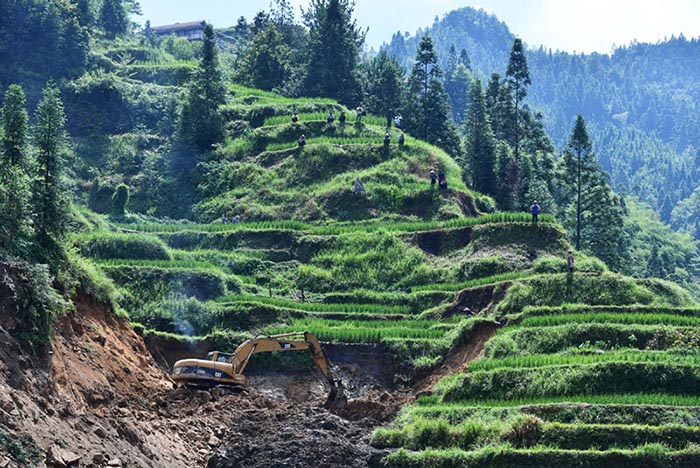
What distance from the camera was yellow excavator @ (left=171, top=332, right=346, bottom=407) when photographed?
40.0 m

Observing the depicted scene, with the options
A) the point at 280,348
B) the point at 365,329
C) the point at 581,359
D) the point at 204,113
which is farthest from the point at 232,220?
the point at 581,359

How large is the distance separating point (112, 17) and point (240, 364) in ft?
225

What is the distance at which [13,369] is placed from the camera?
3114cm

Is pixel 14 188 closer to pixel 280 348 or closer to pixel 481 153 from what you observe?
pixel 280 348

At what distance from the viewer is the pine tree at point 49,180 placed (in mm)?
37781

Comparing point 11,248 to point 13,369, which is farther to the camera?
point 11,248

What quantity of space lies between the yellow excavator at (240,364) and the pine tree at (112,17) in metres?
66.0

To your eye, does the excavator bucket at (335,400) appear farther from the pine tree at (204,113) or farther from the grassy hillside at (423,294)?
the pine tree at (204,113)

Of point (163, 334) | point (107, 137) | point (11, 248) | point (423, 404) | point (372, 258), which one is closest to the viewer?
point (11, 248)

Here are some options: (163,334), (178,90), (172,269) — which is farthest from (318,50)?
(163,334)

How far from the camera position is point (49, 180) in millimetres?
38438

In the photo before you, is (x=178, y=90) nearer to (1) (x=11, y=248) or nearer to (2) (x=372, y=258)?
(2) (x=372, y=258)

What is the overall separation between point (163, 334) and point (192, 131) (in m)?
27.9

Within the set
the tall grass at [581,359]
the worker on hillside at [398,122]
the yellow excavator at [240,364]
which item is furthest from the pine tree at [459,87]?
the tall grass at [581,359]
